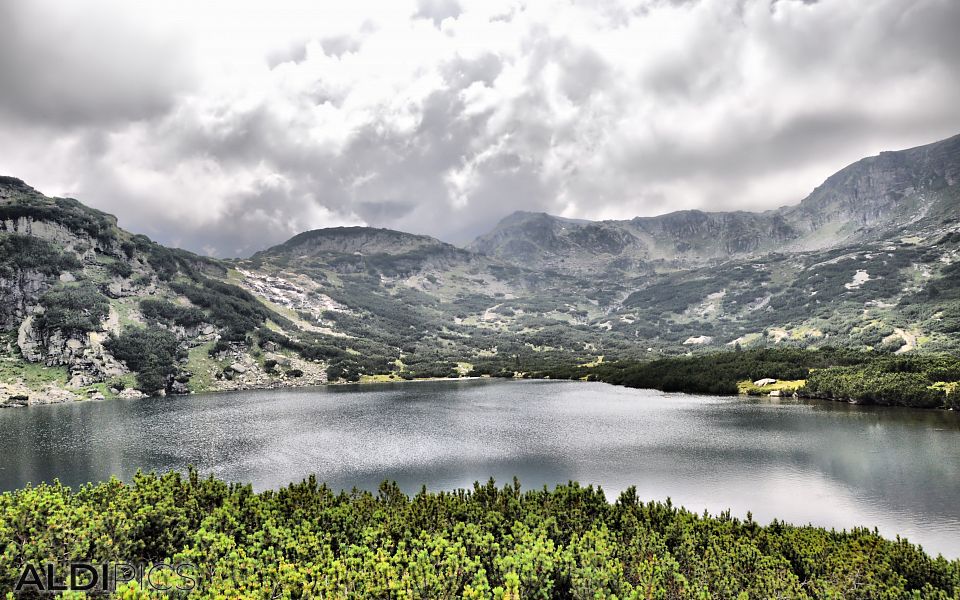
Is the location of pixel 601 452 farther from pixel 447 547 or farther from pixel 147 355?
pixel 147 355

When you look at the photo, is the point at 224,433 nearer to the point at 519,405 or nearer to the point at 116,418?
the point at 116,418

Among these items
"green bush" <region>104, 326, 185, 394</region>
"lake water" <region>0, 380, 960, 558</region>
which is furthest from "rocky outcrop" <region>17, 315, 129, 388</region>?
"lake water" <region>0, 380, 960, 558</region>

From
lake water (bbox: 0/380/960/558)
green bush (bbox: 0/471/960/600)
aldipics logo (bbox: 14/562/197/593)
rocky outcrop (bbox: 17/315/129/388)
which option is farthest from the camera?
rocky outcrop (bbox: 17/315/129/388)

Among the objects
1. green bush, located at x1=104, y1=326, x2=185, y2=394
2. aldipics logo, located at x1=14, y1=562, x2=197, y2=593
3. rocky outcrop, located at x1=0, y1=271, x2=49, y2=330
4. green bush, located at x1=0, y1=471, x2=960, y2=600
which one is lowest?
green bush, located at x1=0, y1=471, x2=960, y2=600

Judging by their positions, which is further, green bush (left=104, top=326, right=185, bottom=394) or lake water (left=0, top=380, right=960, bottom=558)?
green bush (left=104, top=326, right=185, bottom=394)

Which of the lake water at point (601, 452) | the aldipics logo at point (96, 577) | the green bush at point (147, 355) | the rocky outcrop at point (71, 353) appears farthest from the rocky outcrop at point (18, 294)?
the aldipics logo at point (96, 577)

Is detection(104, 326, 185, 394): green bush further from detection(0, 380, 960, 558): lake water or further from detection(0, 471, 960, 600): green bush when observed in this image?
detection(0, 471, 960, 600): green bush

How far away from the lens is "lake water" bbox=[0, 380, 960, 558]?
1417 inches

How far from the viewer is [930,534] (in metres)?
28.5

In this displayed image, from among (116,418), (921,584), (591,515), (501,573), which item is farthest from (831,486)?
(116,418)

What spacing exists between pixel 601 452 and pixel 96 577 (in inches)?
1831

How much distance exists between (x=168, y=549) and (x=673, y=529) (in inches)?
916

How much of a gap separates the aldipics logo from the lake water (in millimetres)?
26320

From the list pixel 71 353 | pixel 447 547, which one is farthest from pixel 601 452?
pixel 71 353
